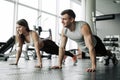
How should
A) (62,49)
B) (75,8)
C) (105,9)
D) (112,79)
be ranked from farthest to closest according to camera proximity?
(105,9) → (75,8) → (62,49) → (112,79)

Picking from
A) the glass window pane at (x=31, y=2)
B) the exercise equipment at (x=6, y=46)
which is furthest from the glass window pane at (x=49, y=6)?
the exercise equipment at (x=6, y=46)

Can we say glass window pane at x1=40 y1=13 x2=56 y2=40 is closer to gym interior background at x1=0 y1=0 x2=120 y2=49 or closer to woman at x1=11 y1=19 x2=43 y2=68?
gym interior background at x1=0 y1=0 x2=120 y2=49

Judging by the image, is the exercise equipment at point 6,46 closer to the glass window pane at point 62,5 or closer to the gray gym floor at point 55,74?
the gray gym floor at point 55,74

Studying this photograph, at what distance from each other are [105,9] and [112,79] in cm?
1450

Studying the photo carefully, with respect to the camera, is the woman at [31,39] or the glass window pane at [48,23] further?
the glass window pane at [48,23]

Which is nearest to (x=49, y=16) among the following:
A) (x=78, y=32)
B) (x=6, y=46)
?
(x=6, y=46)

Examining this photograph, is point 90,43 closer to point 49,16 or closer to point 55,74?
point 55,74

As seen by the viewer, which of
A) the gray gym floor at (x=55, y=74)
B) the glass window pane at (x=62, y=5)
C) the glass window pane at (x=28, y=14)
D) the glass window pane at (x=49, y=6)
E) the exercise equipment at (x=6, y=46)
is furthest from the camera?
the glass window pane at (x=62, y=5)

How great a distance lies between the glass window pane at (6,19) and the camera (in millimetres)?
7613

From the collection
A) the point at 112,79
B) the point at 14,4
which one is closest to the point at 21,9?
the point at 14,4

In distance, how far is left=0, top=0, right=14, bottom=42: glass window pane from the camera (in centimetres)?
761

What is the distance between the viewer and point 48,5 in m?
10.4

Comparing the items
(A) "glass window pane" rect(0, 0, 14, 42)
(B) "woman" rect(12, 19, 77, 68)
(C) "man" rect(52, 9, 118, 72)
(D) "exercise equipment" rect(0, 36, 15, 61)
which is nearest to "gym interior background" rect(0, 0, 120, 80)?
(A) "glass window pane" rect(0, 0, 14, 42)

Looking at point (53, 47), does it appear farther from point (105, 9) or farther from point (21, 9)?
point (105, 9)
